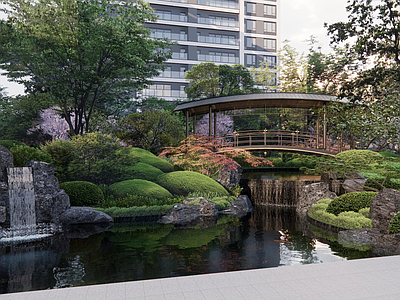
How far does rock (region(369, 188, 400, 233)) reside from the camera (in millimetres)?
10172

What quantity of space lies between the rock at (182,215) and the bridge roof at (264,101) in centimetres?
924

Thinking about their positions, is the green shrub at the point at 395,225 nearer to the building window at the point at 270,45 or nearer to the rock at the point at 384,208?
the rock at the point at 384,208


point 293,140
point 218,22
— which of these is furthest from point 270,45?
point 293,140

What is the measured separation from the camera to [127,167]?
17.1 meters

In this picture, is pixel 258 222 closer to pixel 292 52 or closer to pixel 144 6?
pixel 144 6

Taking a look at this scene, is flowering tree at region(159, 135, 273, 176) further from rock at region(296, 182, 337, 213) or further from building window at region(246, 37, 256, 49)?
building window at region(246, 37, 256, 49)

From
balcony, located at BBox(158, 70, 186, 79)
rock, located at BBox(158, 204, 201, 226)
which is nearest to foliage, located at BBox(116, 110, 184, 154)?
rock, located at BBox(158, 204, 201, 226)

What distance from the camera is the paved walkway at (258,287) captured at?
5344mm

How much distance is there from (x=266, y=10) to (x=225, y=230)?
2162 inches

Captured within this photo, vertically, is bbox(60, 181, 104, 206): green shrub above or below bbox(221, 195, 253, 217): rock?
above

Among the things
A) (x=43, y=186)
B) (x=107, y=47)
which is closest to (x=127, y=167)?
(x=43, y=186)

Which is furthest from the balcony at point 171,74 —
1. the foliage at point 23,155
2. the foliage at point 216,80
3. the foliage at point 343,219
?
the foliage at point 343,219

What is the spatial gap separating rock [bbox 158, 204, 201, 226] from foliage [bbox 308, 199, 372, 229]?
4845 millimetres

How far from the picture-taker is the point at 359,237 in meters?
10.4
